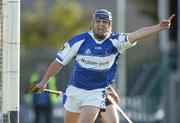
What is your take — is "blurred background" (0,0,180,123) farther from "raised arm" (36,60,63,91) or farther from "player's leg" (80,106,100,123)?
"player's leg" (80,106,100,123)

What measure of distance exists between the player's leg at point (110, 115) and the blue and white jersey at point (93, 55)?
329mm

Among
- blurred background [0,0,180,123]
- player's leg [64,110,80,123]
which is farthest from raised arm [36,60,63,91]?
blurred background [0,0,180,123]

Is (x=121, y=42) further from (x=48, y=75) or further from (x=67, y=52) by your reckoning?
(x=48, y=75)

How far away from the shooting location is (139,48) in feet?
84.6

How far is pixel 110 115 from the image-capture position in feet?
39.5

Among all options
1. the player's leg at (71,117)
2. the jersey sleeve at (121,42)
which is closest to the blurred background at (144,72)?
the player's leg at (71,117)

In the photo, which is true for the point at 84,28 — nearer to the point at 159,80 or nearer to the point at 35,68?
the point at 35,68

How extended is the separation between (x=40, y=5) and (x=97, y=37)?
23.1m

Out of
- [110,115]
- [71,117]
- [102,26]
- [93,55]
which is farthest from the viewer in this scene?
[71,117]

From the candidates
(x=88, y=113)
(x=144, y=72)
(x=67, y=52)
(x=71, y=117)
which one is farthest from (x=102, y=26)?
(x=144, y=72)

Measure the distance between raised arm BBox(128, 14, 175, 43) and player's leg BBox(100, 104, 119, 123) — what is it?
36.9 inches

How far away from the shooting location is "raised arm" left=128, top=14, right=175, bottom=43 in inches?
444

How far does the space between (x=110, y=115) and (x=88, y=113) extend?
0.40 m

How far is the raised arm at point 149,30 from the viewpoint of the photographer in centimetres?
1129
